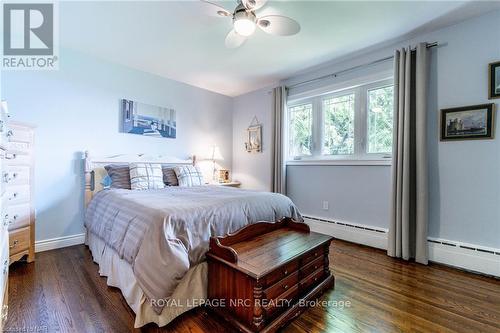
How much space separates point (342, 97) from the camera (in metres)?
3.26

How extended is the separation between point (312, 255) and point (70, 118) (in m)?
3.12

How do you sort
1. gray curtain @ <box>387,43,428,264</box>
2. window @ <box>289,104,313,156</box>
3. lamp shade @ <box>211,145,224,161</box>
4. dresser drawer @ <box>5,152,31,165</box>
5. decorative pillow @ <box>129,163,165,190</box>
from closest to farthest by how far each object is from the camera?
Answer: dresser drawer @ <box>5,152,31,165</box>, gray curtain @ <box>387,43,428,264</box>, decorative pillow @ <box>129,163,165,190</box>, window @ <box>289,104,313,156</box>, lamp shade @ <box>211,145,224,161</box>

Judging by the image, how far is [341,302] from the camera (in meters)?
1.72

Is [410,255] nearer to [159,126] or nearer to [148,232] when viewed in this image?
[148,232]

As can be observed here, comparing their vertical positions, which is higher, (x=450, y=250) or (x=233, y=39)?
(x=233, y=39)

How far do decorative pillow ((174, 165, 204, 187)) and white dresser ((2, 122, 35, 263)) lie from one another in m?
1.48

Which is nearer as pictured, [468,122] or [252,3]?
[252,3]

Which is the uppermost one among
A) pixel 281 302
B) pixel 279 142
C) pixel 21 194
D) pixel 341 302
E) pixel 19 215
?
pixel 279 142

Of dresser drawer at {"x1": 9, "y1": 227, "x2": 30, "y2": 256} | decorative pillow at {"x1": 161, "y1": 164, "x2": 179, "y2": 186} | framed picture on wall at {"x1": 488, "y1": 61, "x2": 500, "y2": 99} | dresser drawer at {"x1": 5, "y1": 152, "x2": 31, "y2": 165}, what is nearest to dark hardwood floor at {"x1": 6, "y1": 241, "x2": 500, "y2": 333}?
dresser drawer at {"x1": 9, "y1": 227, "x2": 30, "y2": 256}

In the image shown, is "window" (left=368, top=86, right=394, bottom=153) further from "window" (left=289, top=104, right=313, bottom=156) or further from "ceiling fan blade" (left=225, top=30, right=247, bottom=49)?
"ceiling fan blade" (left=225, top=30, right=247, bottom=49)

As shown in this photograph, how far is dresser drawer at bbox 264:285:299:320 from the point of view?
141cm

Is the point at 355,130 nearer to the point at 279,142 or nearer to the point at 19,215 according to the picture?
the point at 279,142

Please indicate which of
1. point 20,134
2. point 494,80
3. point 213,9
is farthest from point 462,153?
point 20,134

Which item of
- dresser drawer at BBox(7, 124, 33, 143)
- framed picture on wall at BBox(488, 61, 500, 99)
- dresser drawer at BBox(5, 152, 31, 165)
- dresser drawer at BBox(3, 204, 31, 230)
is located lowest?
dresser drawer at BBox(3, 204, 31, 230)
